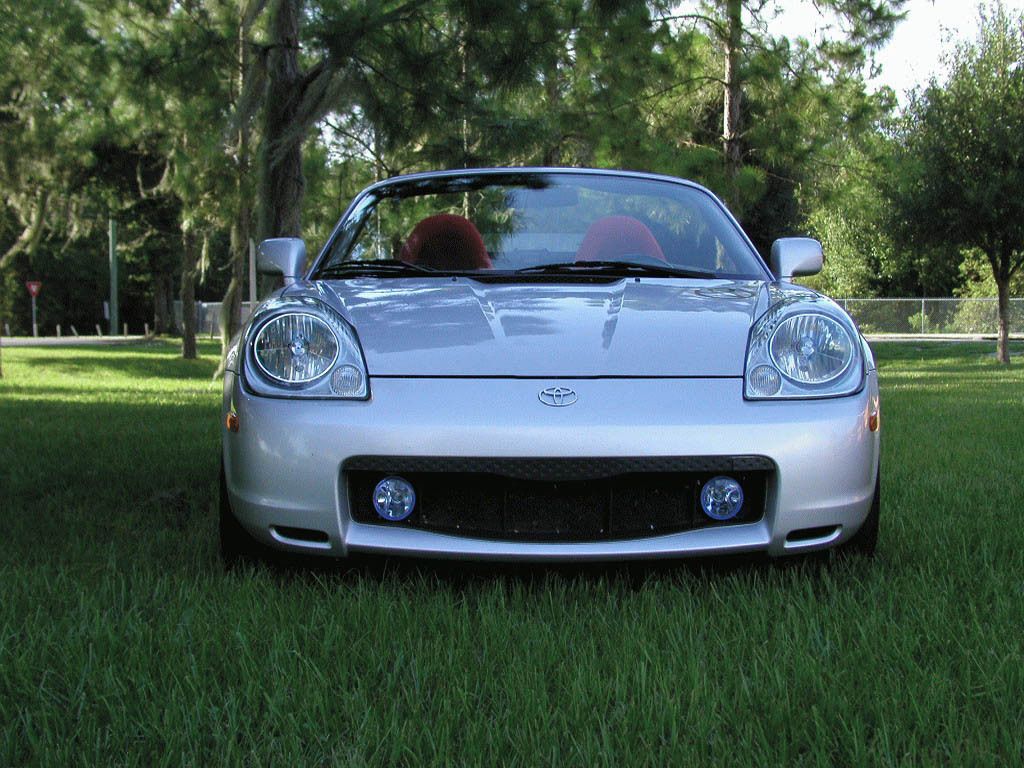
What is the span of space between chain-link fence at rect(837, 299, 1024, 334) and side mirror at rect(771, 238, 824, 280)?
32647 mm

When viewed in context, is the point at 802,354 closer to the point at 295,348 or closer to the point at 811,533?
the point at 811,533

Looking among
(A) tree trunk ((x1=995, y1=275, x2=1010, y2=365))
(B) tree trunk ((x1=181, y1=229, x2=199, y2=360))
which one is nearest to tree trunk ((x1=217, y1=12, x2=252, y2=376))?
(B) tree trunk ((x1=181, y1=229, x2=199, y2=360))

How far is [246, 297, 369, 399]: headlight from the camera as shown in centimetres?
244

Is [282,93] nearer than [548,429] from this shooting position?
No

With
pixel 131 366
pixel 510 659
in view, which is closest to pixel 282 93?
pixel 510 659

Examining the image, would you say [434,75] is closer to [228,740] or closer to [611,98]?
[611,98]

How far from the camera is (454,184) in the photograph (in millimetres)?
3896

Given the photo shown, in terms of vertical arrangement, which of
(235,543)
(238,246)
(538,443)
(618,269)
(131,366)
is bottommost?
(131,366)

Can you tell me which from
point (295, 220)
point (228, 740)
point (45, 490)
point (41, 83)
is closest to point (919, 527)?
point (228, 740)

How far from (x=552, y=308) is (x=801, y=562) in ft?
3.05

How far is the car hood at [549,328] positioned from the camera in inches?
96.3

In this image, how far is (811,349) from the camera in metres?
2.58

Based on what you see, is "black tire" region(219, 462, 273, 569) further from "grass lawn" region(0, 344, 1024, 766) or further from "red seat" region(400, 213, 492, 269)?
"red seat" region(400, 213, 492, 269)

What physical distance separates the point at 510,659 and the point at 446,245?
2.00m
